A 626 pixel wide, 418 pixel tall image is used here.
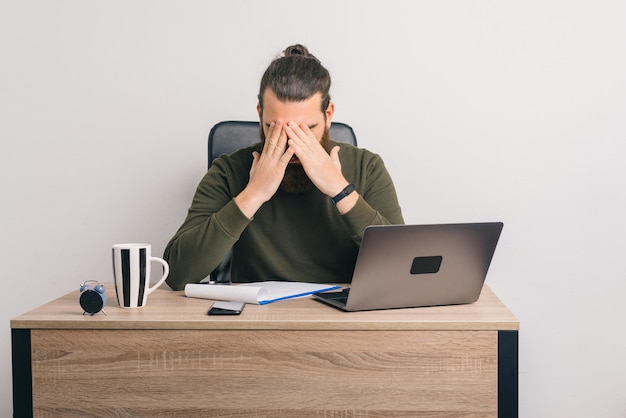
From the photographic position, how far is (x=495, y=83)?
82.7 inches

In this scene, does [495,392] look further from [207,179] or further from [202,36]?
[202,36]

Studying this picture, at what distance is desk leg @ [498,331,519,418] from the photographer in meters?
1.00

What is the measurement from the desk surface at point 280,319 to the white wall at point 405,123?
1064mm

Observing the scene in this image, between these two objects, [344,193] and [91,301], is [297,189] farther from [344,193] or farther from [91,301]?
[91,301]

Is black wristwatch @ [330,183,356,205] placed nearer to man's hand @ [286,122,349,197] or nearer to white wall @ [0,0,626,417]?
man's hand @ [286,122,349,197]

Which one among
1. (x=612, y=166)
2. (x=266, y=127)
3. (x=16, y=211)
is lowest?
(x=16, y=211)

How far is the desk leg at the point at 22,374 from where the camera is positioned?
1.02 meters

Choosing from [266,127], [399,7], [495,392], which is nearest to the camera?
[495,392]

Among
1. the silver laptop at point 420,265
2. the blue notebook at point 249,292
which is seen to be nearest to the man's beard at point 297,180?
the blue notebook at point 249,292

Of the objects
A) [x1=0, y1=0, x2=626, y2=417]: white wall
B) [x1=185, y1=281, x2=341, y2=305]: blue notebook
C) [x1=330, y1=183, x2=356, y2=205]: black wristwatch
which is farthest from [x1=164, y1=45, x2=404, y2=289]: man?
[x1=0, y1=0, x2=626, y2=417]: white wall

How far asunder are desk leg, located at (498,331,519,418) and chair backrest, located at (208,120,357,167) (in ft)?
2.80

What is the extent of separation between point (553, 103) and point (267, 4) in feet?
3.14

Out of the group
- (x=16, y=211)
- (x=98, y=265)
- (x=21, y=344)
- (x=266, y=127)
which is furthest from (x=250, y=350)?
(x=16, y=211)

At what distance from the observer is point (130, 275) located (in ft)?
3.71
